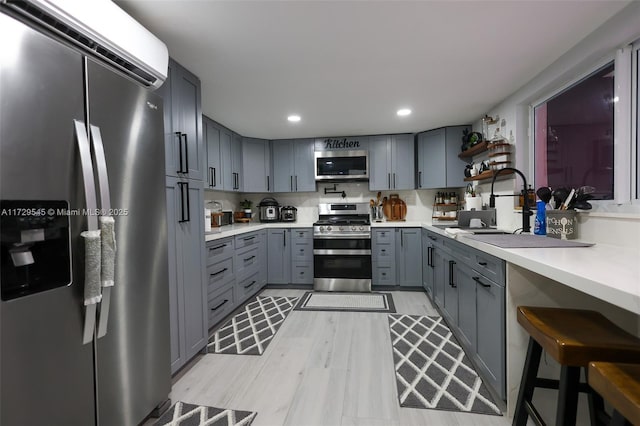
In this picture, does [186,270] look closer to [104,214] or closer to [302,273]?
[104,214]

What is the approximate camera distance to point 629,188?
5.30ft

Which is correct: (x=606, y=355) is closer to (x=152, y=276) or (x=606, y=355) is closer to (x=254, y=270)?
(x=152, y=276)

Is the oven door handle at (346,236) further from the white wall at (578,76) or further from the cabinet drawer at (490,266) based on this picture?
the cabinet drawer at (490,266)

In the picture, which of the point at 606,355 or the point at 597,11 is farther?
the point at 597,11

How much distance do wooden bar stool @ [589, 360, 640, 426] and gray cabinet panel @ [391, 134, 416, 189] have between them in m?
3.29

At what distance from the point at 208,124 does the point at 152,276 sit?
90.0 inches

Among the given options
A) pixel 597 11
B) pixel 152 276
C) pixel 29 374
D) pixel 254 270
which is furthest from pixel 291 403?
pixel 597 11

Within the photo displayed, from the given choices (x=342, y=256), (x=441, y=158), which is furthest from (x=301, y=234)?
(x=441, y=158)

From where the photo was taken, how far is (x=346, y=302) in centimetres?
325

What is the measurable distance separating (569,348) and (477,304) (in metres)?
0.88

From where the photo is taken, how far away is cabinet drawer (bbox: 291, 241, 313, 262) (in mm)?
3828

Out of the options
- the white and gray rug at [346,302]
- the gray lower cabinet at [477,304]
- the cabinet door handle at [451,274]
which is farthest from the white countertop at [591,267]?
the white and gray rug at [346,302]

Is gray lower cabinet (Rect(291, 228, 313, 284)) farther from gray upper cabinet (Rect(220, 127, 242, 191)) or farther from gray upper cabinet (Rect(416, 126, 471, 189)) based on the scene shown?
gray upper cabinet (Rect(416, 126, 471, 189))

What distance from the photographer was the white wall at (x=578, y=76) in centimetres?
151
